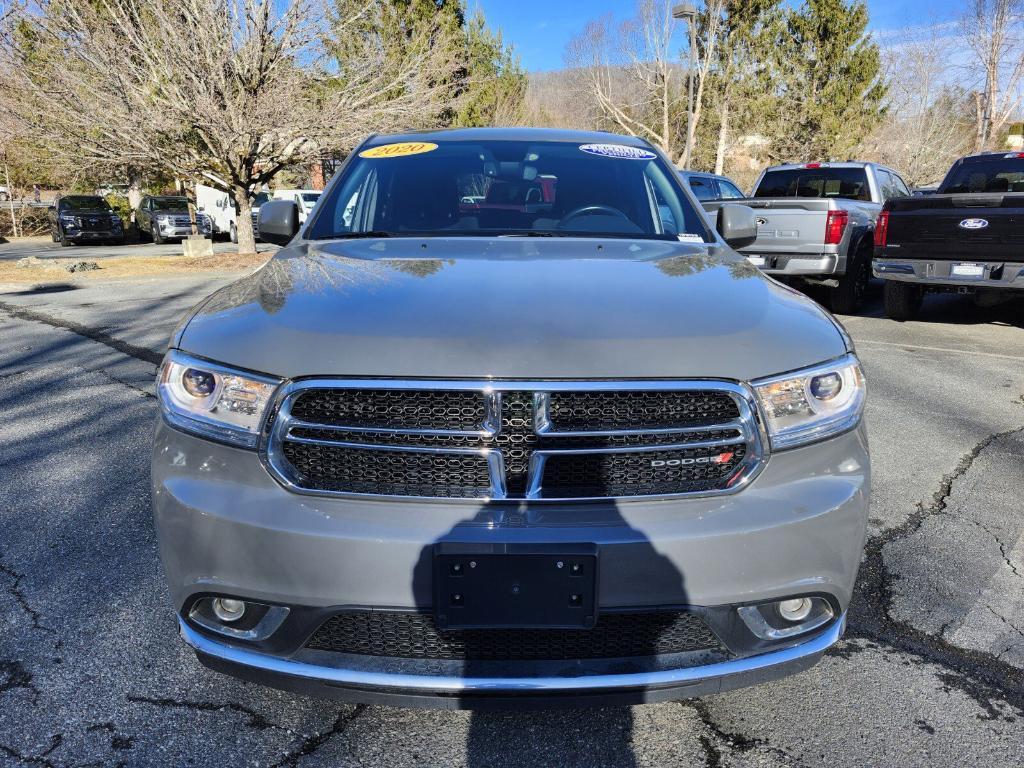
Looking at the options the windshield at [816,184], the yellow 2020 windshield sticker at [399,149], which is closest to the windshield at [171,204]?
the windshield at [816,184]

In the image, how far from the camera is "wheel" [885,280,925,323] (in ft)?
28.2

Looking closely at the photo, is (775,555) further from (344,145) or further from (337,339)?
(344,145)

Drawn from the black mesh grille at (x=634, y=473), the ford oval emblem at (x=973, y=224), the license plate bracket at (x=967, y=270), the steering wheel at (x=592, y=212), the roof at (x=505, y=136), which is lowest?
the black mesh grille at (x=634, y=473)

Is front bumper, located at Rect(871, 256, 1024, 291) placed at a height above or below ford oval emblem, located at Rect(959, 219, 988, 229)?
below

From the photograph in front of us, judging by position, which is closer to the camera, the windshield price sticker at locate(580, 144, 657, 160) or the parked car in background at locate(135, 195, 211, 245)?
the windshield price sticker at locate(580, 144, 657, 160)

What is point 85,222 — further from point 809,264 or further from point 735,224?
point 735,224

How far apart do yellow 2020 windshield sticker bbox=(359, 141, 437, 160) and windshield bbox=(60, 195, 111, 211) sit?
26383mm

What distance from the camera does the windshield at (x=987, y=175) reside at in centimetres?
955

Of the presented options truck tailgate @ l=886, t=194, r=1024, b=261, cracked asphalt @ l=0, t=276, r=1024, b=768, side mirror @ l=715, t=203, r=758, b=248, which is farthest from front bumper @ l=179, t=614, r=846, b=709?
truck tailgate @ l=886, t=194, r=1024, b=261

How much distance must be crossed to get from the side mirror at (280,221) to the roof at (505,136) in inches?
20.8

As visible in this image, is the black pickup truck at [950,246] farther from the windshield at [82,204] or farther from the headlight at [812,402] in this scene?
the windshield at [82,204]

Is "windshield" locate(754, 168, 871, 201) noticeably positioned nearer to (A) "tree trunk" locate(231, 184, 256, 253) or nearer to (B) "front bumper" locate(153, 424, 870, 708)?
(B) "front bumper" locate(153, 424, 870, 708)

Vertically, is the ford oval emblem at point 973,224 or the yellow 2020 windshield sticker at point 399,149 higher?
the yellow 2020 windshield sticker at point 399,149

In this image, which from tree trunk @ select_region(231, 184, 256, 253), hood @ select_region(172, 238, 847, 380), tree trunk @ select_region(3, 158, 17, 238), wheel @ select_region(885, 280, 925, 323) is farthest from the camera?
tree trunk @ select_region(3, 158, 17, 238)
